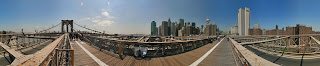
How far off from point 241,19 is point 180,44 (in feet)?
325

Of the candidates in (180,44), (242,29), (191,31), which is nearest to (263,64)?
(180,44)

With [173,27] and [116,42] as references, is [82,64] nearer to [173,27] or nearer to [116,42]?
[116,42]

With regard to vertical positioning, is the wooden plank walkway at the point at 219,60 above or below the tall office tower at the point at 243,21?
below

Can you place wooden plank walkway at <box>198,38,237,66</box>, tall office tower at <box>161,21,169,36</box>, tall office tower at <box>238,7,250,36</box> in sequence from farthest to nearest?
tall office tower at <box>238,7,250,36</box>
tall office tower at <box>161,21,169,36</box>
wooden plank walkway at <box>198,38,237,66</box>

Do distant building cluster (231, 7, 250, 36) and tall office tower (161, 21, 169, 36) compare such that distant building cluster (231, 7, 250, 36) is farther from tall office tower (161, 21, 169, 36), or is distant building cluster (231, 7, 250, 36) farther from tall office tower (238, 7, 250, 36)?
tall office tower (161, 21, 169, 36)

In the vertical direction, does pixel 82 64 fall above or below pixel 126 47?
below

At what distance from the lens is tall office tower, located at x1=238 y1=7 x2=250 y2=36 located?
3103 inches

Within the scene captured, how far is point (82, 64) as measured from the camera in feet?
13.6

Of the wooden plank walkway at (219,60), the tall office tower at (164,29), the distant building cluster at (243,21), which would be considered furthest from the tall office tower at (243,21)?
the wooden plank walkway at (219,60)

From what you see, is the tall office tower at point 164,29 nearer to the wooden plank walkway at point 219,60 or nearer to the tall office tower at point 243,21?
the tall office tower at point 243,21

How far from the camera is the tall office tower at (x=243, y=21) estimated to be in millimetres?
78812

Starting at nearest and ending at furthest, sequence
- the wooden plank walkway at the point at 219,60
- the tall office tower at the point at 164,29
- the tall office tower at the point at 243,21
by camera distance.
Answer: the wooden plank walkway at the point at 219,60 → the tall office tower at the point at 164,29 → the tall office tower at the point at 243,21

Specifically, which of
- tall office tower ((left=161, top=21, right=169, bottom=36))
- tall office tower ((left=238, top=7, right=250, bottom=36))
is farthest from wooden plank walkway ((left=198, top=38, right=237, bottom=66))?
tall office tower ((left=238, top=7, right=250, bottom=36))

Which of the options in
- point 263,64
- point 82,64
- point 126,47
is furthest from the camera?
point 126,47
